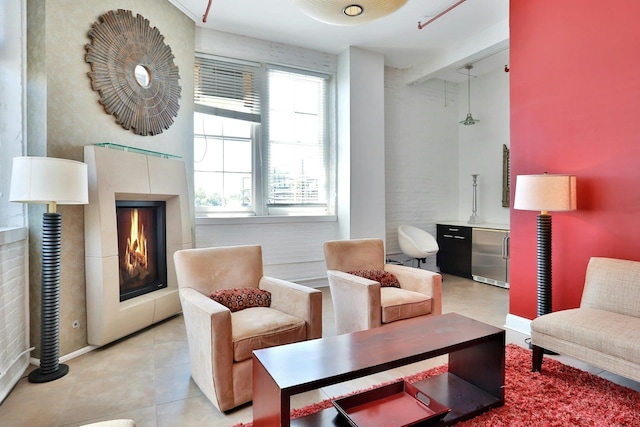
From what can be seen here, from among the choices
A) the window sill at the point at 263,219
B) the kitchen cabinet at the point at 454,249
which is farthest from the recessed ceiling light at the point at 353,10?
the kitchen cabinet at the point at 454,249

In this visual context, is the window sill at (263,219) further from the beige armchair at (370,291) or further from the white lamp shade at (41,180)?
the white lamp shade at (41,180)

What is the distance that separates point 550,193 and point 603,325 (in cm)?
96

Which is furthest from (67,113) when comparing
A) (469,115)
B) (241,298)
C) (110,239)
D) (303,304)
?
(469,115)

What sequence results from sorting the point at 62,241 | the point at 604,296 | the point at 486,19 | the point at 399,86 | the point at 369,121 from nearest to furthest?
1. the point at 604,296
2. the point at 62,241
3. the point at 486,19
4. the point at 369,121
5. the point at 399,86

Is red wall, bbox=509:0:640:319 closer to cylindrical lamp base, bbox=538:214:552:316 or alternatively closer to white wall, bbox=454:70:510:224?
cylindrical lamp base, bbox=538:214:552:316

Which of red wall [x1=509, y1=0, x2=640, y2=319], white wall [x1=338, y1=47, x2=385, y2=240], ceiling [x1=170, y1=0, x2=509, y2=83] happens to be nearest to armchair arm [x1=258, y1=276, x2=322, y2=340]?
red wall [x1=509, y1=0, x2=640, y2=319]

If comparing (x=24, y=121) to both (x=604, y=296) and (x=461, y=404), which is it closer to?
(x=461, y=404)

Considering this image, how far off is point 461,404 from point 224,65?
13.8ft

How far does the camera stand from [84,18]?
284 cm

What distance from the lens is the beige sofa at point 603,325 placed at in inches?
78.4

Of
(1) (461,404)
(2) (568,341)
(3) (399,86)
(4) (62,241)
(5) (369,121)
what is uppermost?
(3) (399,86)

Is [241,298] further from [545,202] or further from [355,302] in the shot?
[545,202]

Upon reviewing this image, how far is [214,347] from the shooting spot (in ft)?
6.32

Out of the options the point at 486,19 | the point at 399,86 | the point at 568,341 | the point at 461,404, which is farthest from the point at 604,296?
the point at 399,86
